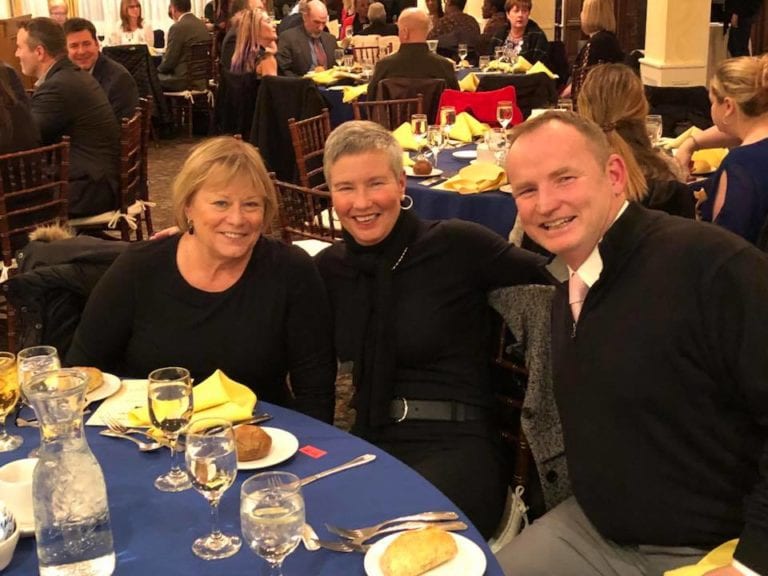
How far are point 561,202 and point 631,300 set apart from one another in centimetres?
24

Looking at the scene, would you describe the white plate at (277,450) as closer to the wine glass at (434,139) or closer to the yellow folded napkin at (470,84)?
the wine glass at (434,139)

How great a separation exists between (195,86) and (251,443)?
8.71 meters

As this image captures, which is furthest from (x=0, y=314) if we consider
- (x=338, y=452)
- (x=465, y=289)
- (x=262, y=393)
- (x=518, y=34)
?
(x=518, y=34)

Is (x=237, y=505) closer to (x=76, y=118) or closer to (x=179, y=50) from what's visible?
(x=76, y=118)

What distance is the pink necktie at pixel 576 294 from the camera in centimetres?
194

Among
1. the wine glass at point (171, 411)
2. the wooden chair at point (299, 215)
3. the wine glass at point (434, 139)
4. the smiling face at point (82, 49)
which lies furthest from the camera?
the smiling face at point (82, 49)

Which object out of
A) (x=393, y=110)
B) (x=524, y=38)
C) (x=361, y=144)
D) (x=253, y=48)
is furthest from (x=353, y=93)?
(x=361, y=144)

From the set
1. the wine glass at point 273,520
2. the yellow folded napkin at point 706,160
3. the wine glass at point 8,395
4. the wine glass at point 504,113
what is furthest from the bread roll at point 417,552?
the wine glass at point 504,113

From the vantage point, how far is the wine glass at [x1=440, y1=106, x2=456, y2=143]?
4.95 meters

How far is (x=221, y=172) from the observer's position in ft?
7.55

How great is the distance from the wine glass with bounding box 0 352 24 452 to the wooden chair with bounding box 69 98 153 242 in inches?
122

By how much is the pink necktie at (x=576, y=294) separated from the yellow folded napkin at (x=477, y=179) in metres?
2.03

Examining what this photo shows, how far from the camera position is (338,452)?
179 cm

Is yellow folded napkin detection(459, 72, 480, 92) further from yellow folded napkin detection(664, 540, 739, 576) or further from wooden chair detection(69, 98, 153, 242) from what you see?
yellow folded napkin detection(664, 540, 739, 576)
